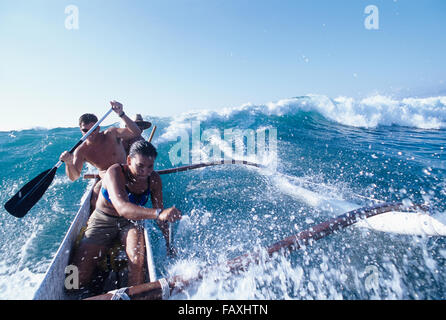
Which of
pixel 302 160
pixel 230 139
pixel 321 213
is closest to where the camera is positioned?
pixel 321 213

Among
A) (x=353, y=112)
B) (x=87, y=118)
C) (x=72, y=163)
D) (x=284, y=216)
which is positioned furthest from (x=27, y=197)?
(x=353, y=112)

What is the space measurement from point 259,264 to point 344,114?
47.3 feet

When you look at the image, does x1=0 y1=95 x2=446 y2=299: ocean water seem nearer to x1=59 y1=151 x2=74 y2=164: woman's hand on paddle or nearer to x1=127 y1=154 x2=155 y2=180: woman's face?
x1=127 y1=154 x2=155 y2=180: woman's face

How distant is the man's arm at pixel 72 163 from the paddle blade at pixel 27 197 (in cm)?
37

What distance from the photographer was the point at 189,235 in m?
3.46

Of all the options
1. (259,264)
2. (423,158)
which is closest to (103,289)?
(259,264)

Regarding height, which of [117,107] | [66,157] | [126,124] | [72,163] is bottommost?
[72,163]

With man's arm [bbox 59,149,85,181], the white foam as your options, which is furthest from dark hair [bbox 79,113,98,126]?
the white foam

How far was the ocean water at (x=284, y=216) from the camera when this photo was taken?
2.27 meters

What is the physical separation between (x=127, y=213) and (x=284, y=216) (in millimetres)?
2896

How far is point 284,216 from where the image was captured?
12.5 ft

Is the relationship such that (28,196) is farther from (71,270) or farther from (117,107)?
(117,107)

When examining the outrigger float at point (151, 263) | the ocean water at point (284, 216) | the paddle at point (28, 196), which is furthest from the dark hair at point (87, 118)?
the ocean water at point (284, 216)
